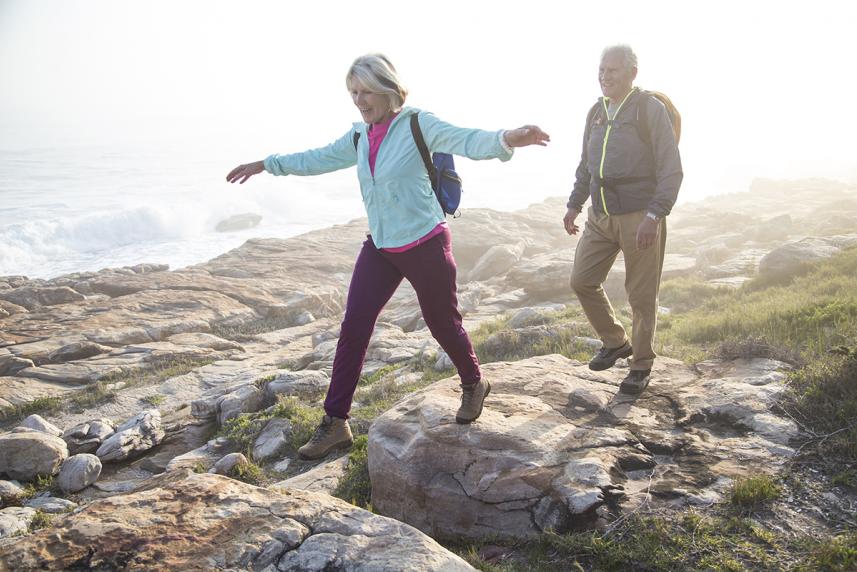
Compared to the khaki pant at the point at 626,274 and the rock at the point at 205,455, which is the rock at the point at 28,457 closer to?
the rock at the point at 205,455

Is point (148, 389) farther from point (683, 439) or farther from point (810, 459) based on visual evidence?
point (810, 459)

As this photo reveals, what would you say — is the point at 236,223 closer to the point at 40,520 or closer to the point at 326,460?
the point at 40,520

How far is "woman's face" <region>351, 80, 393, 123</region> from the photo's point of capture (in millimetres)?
3473

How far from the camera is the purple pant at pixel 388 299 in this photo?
363 centimetres

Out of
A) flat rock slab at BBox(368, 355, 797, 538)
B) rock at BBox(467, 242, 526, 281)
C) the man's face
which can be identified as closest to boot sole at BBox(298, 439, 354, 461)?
flat rock slab at BBox(368, 355, 797, 538)

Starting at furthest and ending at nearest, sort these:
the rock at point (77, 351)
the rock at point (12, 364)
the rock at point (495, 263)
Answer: the rock at point (495, 263) → the rock at point (77, 351) → the rock at point (12, 364)

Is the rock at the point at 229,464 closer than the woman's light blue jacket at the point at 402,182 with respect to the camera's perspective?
No

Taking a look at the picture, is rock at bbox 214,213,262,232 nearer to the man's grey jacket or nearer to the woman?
the woman

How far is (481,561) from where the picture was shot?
298cm

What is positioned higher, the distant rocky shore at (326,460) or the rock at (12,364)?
the distant rocky shore at (326,460)

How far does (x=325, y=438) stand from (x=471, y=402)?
4.12 ft

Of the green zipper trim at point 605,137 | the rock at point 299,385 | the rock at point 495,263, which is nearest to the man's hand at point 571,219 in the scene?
the green zipper trim at point 605,137

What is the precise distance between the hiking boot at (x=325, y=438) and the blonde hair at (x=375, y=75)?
2448 mm

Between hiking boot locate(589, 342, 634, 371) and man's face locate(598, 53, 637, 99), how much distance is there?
2162mm
